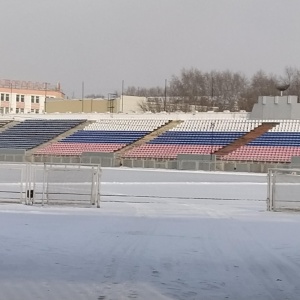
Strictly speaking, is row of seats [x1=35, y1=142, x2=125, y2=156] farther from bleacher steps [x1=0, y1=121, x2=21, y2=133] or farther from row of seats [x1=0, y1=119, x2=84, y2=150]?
bleacher steps [x1=0, y1=121, x2=21, y2=133]

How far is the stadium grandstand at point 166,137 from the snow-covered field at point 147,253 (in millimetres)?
28393

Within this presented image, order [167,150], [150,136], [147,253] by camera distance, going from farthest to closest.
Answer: [150,136] → [167,150] → [147,253]

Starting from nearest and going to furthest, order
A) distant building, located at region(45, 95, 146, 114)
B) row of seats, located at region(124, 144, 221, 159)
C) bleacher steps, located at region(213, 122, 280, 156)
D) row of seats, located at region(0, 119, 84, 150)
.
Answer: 1. bleacher steps, located at region(213, 122, 280, 156)
2. row of seats, located at region(124, 144, 221, 159)
3. row of seats, located at region(0, 119, 84, 150)
4. distant building, located at region(45, 95, 146, 114)

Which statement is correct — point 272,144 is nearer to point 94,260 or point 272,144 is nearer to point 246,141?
point 246,141

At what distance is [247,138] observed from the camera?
158 feet

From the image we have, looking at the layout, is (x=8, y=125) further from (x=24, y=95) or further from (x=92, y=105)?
(x=24, y=95)

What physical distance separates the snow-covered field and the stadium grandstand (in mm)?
28393

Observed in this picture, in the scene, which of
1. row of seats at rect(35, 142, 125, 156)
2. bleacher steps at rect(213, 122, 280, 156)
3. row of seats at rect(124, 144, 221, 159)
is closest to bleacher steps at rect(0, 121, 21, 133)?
row of seats at rect(35, 142, 125, 156)

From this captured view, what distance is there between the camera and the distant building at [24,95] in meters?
108

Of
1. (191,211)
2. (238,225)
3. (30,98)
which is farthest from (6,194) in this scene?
(30,98)

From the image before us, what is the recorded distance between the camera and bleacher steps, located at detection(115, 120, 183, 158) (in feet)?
164

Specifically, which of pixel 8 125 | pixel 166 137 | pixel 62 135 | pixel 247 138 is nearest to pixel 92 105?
pixel 8 125

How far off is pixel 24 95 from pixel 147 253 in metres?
106

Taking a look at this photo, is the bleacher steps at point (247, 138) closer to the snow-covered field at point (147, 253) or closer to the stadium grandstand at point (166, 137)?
the stadium grandstand at point (166, 137)
